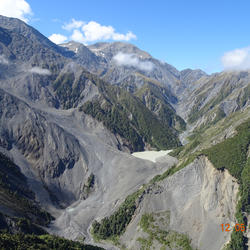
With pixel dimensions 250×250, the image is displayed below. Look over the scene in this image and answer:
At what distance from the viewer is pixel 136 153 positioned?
146 meters

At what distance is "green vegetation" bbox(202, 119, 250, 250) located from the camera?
5242 cm

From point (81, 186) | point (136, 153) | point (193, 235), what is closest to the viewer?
point (193, 235)

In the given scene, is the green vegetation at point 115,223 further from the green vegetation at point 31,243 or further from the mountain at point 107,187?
the green vegetation at point 31,243

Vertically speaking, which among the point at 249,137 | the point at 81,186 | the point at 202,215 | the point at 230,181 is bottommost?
the point at 81,186

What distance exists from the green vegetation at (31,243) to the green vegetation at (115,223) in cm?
1242

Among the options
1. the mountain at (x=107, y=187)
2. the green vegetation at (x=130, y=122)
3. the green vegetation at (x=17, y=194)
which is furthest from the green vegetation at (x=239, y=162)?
the green vegetation at (x=130, y=122)

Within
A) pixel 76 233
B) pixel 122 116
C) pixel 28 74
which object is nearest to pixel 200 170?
pixel 76 233

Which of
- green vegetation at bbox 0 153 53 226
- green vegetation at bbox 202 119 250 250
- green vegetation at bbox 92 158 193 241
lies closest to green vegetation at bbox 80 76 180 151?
green vegetation at bbox 0 153 53 226

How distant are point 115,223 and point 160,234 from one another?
44.4ft

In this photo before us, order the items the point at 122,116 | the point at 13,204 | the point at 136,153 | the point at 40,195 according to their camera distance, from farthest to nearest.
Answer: the point at 122,116
the point at 136,153
the point at 40,195
the point at 13,204

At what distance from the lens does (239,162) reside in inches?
2414

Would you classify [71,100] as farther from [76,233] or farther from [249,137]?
[249,137]

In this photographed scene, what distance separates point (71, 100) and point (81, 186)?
95.0 m

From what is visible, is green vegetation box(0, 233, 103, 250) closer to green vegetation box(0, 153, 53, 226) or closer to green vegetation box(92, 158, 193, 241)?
green vegetation box(92, 158, 193, 241)
